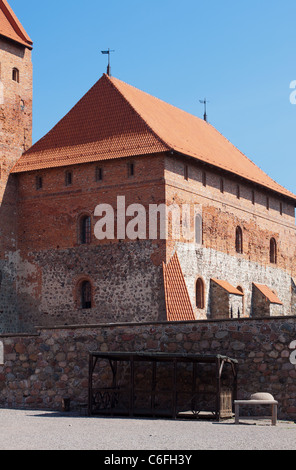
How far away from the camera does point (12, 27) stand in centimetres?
3509

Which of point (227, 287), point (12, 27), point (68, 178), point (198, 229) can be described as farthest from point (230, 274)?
point (12, 27)

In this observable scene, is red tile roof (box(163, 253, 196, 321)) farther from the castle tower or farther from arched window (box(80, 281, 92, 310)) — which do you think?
the castle tower

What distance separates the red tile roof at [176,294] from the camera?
29.0m

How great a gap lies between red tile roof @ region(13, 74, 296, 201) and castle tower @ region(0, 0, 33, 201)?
0.57 metres

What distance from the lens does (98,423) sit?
54.6 ft

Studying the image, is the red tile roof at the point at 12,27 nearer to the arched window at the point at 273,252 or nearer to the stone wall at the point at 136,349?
the arched window at the point at 273,252

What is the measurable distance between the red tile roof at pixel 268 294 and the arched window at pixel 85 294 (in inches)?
322

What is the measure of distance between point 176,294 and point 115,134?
277 inches

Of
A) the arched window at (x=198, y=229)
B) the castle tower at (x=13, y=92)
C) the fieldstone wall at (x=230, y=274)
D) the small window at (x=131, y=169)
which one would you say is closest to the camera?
the fieldstone wall at (x=230, y=274)

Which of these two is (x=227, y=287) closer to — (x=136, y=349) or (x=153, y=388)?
(x=136, y=349)

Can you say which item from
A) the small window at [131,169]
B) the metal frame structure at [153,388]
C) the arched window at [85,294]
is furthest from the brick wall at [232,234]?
the metal frame structure at [153,388]

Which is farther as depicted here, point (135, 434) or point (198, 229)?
point (198, 229)
